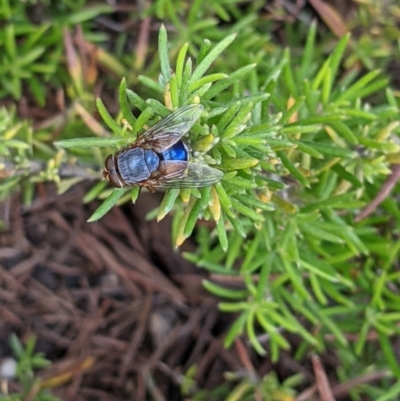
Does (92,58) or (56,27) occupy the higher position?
(56,27)

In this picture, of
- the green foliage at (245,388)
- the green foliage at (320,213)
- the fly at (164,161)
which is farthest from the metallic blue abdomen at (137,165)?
the green foliage at (245,388)

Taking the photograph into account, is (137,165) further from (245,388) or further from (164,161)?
(245,388)

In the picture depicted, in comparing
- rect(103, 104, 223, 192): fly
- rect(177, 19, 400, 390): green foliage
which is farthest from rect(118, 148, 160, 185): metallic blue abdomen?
rect(177, 19, 400, 390): green foliage

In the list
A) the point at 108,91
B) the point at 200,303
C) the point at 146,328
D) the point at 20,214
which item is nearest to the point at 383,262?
the point at 200,303

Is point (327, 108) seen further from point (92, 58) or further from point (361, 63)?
point (92, 58)

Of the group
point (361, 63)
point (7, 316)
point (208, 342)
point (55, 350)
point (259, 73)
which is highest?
point (259, 73)

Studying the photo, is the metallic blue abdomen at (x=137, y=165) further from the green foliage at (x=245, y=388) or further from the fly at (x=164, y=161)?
the green foliage at (x=245, y=388)
